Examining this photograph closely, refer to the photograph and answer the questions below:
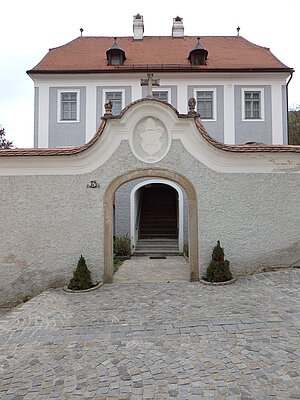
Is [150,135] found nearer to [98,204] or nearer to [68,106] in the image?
[98,204]

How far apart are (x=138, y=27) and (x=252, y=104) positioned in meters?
10.4

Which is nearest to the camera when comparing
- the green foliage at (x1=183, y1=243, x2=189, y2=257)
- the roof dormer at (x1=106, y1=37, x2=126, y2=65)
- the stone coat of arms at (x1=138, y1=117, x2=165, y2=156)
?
the stone coat of arms at (x1=138, y1=117, x2=165, y2=156)

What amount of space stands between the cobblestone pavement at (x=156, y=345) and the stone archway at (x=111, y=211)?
88cm

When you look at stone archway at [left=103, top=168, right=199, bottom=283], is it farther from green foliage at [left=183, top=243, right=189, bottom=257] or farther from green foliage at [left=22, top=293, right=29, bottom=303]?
green foliage at [left=183, top=243, right=189, bottom=257]

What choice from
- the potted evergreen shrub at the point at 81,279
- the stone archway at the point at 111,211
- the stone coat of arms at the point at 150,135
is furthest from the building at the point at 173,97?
the potted evergreen shrub at the point at 81,279

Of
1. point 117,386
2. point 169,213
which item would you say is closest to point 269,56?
point 169,213

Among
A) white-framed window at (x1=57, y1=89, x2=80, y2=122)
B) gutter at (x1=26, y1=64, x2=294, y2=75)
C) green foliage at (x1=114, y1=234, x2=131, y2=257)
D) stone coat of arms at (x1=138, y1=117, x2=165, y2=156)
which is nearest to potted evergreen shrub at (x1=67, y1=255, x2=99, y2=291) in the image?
stone coat of arms at (x1=138, y1=117, x2=165, y2=156)

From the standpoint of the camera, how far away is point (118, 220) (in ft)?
43.6

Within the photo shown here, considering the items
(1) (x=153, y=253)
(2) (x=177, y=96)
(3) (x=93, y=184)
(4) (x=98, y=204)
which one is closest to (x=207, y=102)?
(2) (x=177, y=96)

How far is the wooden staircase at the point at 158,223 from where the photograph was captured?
1274cm

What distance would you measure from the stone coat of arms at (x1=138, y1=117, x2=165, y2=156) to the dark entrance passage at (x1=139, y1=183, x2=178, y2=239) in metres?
7.07

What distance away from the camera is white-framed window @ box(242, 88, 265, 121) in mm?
16234

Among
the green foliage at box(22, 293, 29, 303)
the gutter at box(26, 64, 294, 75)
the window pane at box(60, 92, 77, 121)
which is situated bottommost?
the green foliage at box(22, 293, 29, 303)

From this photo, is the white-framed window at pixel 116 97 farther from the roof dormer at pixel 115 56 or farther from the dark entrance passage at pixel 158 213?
the dark entrance passage at pixel 158 213
